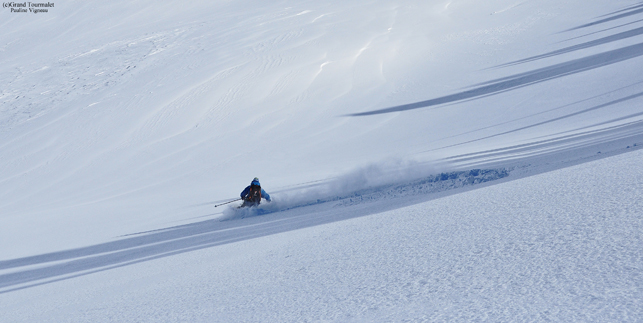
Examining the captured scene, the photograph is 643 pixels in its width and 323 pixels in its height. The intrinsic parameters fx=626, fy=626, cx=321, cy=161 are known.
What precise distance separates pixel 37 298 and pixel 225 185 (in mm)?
10168

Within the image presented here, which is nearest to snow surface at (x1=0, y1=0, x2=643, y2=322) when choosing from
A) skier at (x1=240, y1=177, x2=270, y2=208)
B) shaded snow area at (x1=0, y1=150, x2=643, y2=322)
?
shaded snow area at (x1=0, y1=150, x2=643, y2=322)

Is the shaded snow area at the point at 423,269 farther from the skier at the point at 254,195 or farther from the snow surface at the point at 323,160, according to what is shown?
the skier at the point at 254,195

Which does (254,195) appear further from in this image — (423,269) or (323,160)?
(423,269)

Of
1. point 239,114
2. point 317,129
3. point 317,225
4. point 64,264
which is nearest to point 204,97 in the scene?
point 239,114

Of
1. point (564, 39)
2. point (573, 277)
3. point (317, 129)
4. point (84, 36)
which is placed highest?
point (84, 36)

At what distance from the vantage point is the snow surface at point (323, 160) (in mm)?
3652

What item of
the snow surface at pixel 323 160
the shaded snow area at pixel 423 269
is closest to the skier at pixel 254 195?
the snow surface at pixel 323 160

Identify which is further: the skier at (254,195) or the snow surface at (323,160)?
the skier at (254,195)

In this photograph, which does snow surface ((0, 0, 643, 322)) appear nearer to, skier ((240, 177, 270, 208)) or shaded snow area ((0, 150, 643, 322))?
shaded snow area ((0, 150, 643, 322))

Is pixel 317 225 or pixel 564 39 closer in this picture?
pixel 317 225

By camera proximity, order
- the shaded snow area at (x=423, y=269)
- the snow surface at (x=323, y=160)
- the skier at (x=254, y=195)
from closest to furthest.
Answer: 1. the shaded snow area at (x=423, y=269)
2. the snow surface at (x=323, y=160)
3. the skier at (x=254, y=195)

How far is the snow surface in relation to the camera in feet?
12.0

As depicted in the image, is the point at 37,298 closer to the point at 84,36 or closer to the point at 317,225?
the point at 317,225

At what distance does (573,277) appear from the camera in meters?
3.05
